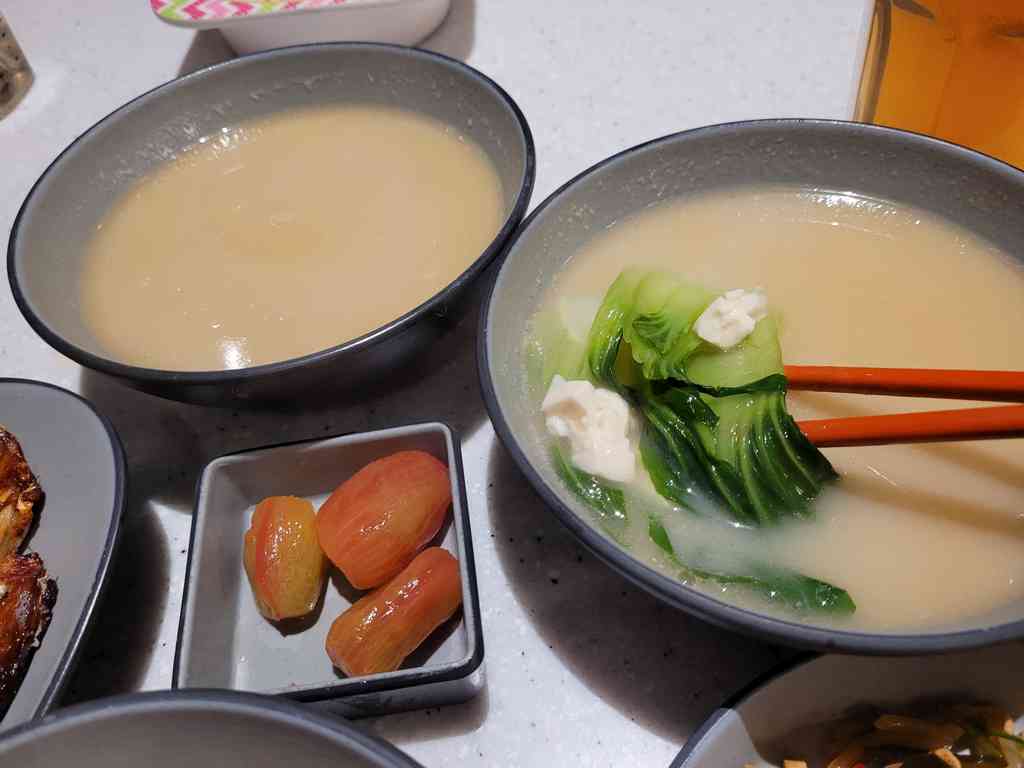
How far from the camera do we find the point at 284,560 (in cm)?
93

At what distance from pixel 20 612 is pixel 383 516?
39 cm

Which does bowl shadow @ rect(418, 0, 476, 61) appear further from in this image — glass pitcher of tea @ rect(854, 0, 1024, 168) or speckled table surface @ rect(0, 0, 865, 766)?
glass pitcher of tea @ rect(854, 0, 1024, 168)

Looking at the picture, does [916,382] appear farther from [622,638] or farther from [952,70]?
[952,70]

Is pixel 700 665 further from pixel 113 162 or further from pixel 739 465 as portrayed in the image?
pixel 113 162

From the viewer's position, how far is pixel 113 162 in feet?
4.50

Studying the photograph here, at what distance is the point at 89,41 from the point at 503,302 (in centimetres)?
161

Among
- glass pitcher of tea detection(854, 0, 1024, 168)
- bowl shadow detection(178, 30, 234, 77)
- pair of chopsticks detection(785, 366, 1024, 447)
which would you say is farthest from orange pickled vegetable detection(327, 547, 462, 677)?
bowl shadow detection(178, 30, 234, 77)

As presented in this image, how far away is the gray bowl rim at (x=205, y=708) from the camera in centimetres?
62

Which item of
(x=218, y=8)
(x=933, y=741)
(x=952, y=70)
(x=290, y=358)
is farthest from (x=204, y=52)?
(x=933, y=741)

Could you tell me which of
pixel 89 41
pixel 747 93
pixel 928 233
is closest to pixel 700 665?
pixel 928 233

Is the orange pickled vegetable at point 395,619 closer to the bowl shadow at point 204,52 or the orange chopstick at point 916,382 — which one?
the orange chopstick at point 916,382

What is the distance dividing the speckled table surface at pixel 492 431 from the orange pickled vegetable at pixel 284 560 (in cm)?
16

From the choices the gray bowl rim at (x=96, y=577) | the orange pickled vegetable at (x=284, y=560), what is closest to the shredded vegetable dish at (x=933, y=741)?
the orange pickled vegetable at (x=284, y=560)

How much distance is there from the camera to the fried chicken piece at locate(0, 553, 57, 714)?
2.78 feet
